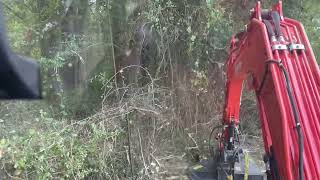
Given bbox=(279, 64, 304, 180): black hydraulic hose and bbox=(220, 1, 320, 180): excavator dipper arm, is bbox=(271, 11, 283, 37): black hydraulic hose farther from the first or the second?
bbox=(279, 64, 304, 180): black hydraulic hose

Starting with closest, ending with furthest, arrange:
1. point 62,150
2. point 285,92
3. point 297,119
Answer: point 297,119, point 285,92, point 62,150

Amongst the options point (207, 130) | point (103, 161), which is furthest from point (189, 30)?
point (103, 161)

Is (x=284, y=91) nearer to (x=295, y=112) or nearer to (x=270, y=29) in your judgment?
(x=295, y=112)

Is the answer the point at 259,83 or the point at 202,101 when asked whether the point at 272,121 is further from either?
the point at 202,101

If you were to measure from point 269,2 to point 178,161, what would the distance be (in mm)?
2876

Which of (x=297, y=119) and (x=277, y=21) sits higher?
(x=277, y=21)

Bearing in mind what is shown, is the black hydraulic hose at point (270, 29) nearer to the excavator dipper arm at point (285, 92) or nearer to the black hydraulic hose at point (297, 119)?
the excavator dipper arm at point (285, 92)

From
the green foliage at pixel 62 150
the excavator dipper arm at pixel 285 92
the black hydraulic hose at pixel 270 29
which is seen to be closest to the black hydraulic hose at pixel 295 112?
the excavator dipper arm at pixel 285 92

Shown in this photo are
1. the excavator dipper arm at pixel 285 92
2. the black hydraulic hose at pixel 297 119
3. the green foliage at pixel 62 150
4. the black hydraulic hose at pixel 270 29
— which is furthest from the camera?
the green foliage at pixel 62 150

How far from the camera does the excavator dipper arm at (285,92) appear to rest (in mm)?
2740

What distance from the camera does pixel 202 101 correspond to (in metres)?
7.94

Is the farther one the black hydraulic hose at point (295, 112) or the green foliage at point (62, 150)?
the green foliage at point (62, 150)

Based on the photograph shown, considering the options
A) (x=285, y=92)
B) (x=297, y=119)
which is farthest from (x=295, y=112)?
(x=285, y=92)

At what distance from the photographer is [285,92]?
117 inches
